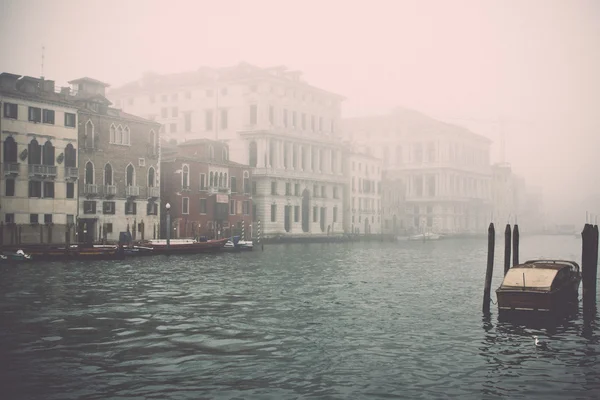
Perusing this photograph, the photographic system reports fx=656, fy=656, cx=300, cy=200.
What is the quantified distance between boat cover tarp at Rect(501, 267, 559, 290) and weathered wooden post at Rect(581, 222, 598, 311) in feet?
5.02

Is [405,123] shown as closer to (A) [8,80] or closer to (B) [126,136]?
(B) [126,136]

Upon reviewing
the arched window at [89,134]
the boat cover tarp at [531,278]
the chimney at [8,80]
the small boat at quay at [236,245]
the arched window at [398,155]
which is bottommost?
the small boat at quay at [236,245]

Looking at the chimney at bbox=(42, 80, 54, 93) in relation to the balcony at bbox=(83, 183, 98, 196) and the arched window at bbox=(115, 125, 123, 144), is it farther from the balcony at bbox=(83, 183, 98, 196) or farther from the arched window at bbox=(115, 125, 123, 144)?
the balcony at bbox=(83, 183, 98, 196)

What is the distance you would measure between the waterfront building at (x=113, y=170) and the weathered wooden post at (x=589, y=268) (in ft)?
114

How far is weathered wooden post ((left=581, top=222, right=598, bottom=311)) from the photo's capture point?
793 inches

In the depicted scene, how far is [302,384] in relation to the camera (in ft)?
39.5

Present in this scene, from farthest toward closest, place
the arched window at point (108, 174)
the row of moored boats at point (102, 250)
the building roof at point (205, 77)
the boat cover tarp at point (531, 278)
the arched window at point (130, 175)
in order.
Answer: the building roof at point (205, 77) → the arched window at point (130, 175) → the arched window at point (108, 174) → the row of moored boats at point (102, 250) → the boat cover tarp at point (531, 278)

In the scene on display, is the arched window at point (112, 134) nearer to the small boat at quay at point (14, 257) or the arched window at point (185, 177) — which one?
the arched window at point (185, 177)

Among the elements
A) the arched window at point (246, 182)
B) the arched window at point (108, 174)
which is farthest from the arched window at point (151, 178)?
the arched window at point (246, 182)

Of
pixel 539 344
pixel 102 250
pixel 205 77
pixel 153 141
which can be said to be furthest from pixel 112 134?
pixel 539 344

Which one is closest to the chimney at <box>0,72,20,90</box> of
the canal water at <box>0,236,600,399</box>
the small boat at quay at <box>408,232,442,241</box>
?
the canal water at <box>0,236,600,399</box>

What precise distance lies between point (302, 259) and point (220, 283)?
16.5 m

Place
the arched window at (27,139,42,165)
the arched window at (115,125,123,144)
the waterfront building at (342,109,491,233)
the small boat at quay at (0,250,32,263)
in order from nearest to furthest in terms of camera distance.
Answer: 1. the small boat at quay at (0,250,32,263)
2. the arched window at (27,139,42,165)
3. the arched window at (115,125,123,144)
4. the waterfront building at (342,109,491,233)

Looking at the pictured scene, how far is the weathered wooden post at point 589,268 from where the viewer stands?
2014 centimetres
